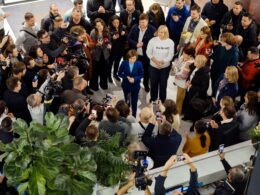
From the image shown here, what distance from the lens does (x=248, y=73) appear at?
7.50 m

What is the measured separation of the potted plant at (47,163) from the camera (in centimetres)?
421

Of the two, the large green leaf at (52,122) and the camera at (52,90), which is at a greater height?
the large green leaf at (52,122)

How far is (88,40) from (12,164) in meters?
3.95

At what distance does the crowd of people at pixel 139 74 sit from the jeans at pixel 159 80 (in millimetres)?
18

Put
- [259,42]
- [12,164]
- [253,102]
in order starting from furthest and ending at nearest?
[259,42] → [253,102] → [12,164]

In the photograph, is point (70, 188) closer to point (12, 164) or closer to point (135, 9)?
point (12, 164)

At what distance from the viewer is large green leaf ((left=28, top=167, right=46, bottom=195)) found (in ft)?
13.9

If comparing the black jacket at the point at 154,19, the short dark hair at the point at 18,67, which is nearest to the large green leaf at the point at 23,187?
the short dark hair at the point at 18,67

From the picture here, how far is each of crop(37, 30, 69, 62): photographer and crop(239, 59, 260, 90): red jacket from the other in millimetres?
2804

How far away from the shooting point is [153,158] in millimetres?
5859

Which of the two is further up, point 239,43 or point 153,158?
point 239,43

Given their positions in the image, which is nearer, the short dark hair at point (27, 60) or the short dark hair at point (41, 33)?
the short dark hair at point (27, 60)

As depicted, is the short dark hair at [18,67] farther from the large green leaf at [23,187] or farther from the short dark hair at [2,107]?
the large green leaf at [23,187]

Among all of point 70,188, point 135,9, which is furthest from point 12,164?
point 135,9
